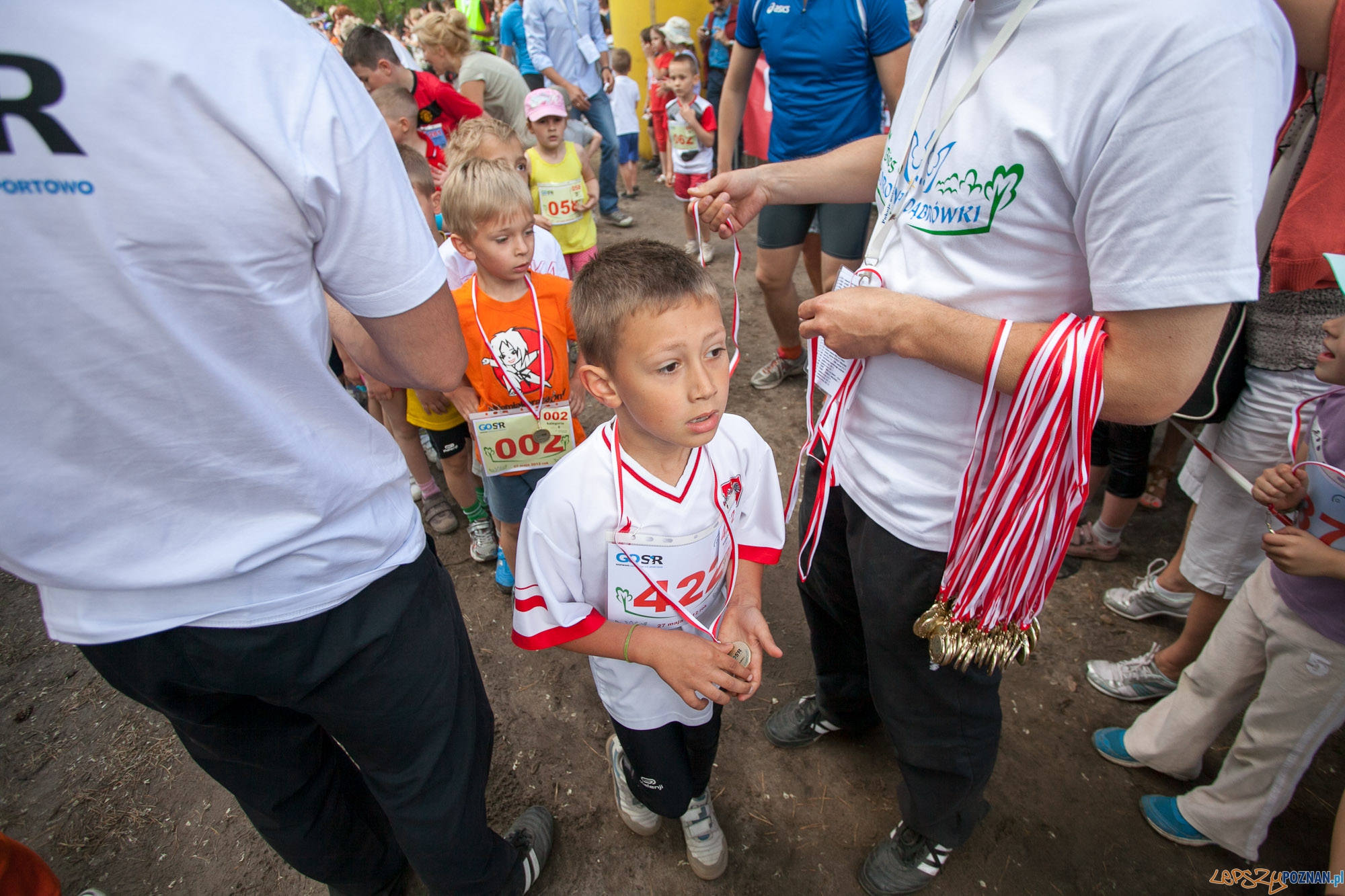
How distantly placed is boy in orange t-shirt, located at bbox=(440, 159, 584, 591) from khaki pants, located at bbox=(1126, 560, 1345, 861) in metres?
2.07

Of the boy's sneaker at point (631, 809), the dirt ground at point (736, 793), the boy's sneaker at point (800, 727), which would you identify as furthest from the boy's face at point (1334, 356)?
the boy's sneaker at point (631, 809)

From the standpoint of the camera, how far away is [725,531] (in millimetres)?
1607

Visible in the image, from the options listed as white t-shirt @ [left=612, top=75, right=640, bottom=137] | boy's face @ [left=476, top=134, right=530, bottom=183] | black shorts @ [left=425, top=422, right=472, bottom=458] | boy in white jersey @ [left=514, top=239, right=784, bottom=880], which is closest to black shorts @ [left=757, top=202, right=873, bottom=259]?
boy's face @ [left=476, top=134, right=530, bottom=183]

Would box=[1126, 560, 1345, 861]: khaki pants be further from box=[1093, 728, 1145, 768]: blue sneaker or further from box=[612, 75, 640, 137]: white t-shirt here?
box=[612, 75, 640, 137]: white t-shirt

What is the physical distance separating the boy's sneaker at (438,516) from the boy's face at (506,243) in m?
1.49

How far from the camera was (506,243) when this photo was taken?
2336mm

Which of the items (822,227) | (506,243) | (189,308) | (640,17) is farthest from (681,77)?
(189,308)

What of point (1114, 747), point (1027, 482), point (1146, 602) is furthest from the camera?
point (1146, 602)

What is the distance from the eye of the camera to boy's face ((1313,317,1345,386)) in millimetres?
1422

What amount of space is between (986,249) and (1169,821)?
6.09 ft

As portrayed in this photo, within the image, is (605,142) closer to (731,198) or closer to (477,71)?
(477,71)

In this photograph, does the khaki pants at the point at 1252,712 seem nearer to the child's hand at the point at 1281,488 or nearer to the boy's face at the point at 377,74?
the child's hand at the point at 1281,488

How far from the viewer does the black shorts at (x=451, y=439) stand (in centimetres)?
287

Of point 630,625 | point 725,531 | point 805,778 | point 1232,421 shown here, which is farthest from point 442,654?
point 1232,421
